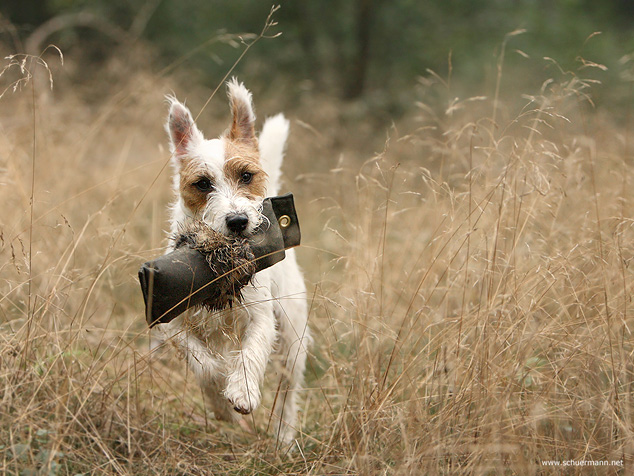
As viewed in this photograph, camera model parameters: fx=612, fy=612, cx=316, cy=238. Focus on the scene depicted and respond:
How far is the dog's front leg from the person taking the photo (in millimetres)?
2297

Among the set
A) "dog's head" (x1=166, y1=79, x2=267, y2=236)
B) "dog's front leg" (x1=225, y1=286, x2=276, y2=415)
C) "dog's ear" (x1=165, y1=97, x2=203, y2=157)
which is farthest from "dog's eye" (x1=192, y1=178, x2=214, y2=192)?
"dog's front leg" (x1=225, y1=286, x2=276, y2=415)

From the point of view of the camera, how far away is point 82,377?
2611 mm

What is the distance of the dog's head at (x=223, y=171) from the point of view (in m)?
2.46

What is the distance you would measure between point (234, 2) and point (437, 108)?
384cm

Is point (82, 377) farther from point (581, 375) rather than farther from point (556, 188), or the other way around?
point (556, 188)

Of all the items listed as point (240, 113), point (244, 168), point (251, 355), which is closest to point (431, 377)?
point (251, 355)

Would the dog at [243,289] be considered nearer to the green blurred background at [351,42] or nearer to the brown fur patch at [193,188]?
the brown fur patch at [193,188]

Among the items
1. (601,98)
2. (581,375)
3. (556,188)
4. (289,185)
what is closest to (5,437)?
(581,375)

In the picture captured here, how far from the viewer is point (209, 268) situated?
7.62 feet

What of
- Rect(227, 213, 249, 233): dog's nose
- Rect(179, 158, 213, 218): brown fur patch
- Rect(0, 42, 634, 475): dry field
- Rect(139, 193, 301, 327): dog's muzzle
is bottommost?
Rect(0, 42, 634, 475): dry field

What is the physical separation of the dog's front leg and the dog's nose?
259mm

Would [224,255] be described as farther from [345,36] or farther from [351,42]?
[351,42]

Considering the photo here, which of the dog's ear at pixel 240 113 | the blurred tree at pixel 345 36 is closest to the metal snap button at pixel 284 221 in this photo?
the dog's ear at pixel 240 113

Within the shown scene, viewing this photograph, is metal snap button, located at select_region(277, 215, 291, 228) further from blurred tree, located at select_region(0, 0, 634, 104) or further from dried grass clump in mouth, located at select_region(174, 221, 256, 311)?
blurred tree, located at select_region(0, 0, 634, 104)
